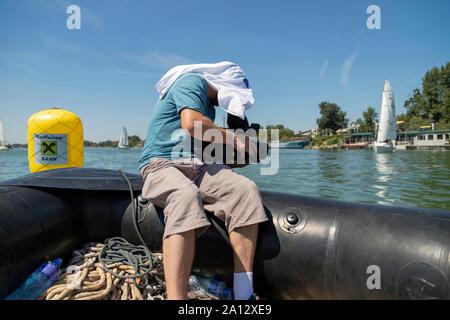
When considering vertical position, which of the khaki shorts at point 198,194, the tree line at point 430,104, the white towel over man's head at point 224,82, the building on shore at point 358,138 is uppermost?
the tree line at point 430,104

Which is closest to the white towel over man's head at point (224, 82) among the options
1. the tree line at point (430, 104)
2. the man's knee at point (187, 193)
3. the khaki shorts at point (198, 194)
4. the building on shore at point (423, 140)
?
the khaki shorts at point (198, 194)

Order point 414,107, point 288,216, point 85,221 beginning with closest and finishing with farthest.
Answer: point 288,216, point 85,221, point 414,107

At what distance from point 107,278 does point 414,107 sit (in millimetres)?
64283

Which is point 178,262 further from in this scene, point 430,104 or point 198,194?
point 430,104

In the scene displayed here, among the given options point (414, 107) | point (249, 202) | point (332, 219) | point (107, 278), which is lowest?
point (107, 278)

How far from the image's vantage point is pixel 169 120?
1.70 metres

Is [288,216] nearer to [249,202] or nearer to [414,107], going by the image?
[249,202]

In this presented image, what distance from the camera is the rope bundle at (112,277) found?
144 centimetres

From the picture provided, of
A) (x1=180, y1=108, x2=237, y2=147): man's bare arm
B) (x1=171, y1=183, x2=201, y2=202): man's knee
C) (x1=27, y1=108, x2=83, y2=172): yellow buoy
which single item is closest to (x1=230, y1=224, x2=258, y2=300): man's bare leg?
(x1=171, y1=183, x2=201, y2=202): man's knee

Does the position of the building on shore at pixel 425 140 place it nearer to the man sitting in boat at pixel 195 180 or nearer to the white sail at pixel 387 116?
the white sail at pixel 387 116

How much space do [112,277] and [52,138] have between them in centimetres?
253
